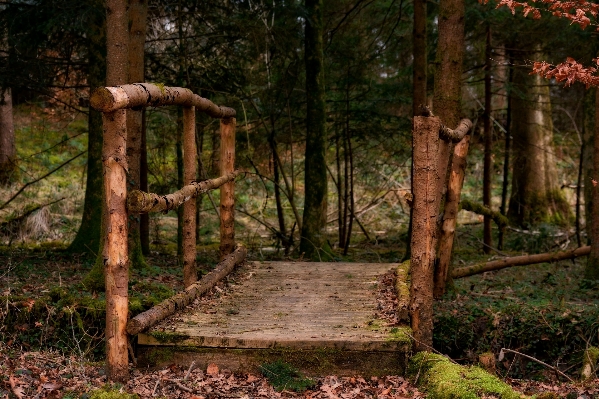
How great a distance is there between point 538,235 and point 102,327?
1066cm

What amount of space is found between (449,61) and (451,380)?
455 centimetres

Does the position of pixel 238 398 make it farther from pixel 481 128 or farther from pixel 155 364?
pixel 481 128

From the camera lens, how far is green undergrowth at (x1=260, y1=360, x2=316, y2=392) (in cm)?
505

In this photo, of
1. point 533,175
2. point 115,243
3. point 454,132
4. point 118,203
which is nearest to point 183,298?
point 115,243

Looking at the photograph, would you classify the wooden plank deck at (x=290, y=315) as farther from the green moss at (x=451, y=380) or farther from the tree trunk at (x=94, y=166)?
the tree trunk at (x=94, y=166)

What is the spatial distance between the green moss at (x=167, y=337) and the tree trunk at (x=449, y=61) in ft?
12.6

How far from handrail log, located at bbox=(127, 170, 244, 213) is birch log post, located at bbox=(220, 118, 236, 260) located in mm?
881

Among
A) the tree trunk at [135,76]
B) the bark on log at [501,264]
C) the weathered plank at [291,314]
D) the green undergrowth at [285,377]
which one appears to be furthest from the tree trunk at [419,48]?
the green undergrowth at [285,377]

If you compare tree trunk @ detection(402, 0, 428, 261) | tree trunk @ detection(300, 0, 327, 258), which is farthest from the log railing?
tree trunk @ detection(300, 0, 327, 258)

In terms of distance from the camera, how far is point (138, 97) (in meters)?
5.03

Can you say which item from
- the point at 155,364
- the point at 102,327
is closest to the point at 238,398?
the point at 155,364

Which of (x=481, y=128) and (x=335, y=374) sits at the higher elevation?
(x=481, y=128)

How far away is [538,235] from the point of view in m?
14.7

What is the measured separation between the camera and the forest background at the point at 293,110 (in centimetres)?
970
